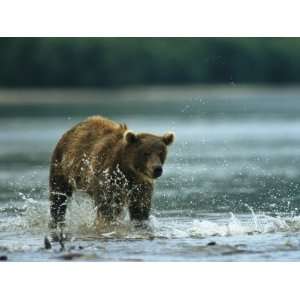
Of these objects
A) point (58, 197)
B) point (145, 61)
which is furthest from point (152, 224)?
point (145, 61)

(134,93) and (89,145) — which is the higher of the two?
(134,93)

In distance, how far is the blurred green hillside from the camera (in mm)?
13820

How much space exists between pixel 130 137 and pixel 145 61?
2401 mm

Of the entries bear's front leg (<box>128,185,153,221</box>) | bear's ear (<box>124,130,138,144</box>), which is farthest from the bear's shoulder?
bear's front leg (<box>128,185,153,221</box>)

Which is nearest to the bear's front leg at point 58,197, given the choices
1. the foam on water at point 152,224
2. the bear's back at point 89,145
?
the foam on water at point 152,224

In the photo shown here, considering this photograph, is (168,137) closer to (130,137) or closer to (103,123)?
(130,137)

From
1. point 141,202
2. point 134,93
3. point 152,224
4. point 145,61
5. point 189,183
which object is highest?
point 145,61

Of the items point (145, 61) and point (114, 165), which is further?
point (145, 61)

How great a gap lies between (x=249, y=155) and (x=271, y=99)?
198 centimetres

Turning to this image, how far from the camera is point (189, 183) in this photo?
1577 centimetres

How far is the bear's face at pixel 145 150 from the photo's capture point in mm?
12867
